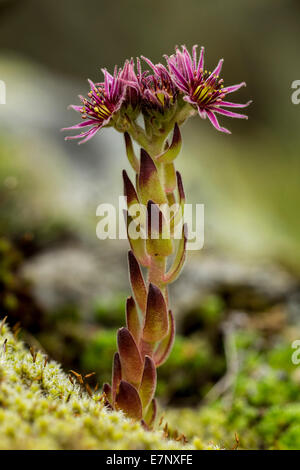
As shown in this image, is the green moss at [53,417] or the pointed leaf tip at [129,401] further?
the pointed leaf tip at [129,401]

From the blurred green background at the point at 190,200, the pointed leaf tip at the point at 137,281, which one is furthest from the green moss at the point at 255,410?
the pointed leaf tip at the point at 137,281

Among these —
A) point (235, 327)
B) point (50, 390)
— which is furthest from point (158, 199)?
point (235, 327)

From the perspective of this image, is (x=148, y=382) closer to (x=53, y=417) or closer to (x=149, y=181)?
(x=53, y=417)

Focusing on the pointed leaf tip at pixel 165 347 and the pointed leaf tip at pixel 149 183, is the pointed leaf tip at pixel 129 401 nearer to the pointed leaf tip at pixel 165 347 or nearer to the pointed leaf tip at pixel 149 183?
the pointed leaf tip at pixel 165 347

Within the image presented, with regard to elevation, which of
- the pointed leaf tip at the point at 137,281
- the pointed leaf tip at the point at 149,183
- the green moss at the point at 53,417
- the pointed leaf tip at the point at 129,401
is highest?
the pointed leaf tip at the point at 149,183

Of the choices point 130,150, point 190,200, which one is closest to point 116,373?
point 130,150

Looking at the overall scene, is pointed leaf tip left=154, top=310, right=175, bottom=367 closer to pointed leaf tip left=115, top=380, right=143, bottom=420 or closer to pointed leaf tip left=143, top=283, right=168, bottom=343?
pointed leaf tip left=143, top=283, right=168, bottom=343
